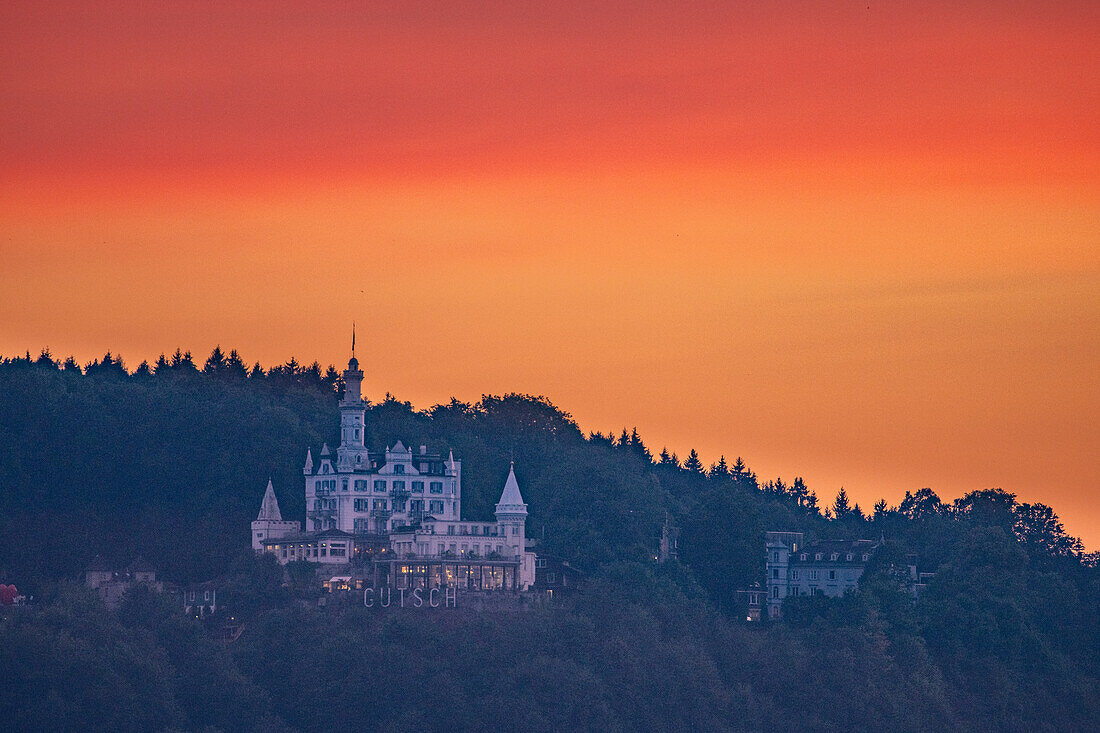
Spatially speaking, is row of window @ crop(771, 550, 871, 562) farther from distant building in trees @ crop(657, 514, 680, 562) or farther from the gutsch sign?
the gutsch sign

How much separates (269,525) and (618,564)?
20.9 metres

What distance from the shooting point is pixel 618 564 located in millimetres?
139625

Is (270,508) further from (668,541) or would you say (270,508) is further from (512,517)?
(668,541)

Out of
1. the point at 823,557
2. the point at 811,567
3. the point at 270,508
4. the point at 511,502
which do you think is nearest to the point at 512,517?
the point at 511,502

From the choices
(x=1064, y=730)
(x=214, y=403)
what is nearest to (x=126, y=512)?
(x=214, y=403)

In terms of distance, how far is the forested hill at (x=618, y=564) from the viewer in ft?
446

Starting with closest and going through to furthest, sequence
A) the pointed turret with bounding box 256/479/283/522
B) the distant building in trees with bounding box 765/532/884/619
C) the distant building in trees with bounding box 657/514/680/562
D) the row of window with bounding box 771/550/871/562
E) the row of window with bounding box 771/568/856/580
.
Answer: the pointed turret with bounding box 256/479/283/522
the distant building in trees with bounding box 765/532/884/619
the distant building in trees with bounding box 657/514/680/562
the row of window with bounding box 771/568/856/580
the row of window with bounding box 771/550/871/562

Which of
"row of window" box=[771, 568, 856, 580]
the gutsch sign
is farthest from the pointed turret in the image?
"row of window" box=[771, 568, 856, 580]

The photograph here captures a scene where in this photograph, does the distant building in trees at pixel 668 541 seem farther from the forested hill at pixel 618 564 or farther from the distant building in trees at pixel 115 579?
the distant building in trees at pixel 115 579

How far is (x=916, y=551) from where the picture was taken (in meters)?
163

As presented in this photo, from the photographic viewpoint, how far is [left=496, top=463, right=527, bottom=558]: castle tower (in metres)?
142

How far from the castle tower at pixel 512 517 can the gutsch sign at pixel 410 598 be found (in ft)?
22.9

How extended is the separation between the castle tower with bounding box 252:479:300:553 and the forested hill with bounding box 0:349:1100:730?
1.25 m

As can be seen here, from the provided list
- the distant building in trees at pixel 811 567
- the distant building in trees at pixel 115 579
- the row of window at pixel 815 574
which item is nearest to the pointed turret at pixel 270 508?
the distant building in trees at pixel 115 579
